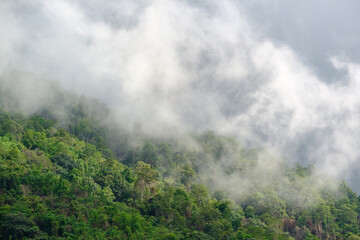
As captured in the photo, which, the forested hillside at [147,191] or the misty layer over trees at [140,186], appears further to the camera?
the misty layer over trees at [140,186]

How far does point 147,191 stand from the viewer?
51188 mm

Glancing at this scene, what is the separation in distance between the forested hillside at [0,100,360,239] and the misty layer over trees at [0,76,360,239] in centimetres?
13

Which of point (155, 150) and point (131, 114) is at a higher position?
point (131, 114)

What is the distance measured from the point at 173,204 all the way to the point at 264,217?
17049mm

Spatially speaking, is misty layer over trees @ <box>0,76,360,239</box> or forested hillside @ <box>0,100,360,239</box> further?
misty layer over trees @ <box>0,76,360,239</box>

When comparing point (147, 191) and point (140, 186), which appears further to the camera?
point (147, 191)

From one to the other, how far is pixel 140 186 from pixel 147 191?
1.41 m

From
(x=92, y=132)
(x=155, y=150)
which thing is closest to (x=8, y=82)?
(x=92, y=132)

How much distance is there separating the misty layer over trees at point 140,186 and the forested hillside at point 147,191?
131mm

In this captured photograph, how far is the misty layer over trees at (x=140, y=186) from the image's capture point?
38.5 meters

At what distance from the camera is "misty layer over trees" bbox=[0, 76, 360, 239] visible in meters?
38.5

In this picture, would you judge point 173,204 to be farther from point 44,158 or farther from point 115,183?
point 44,158

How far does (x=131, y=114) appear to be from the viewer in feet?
317

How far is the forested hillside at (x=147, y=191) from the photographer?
38.1 m
